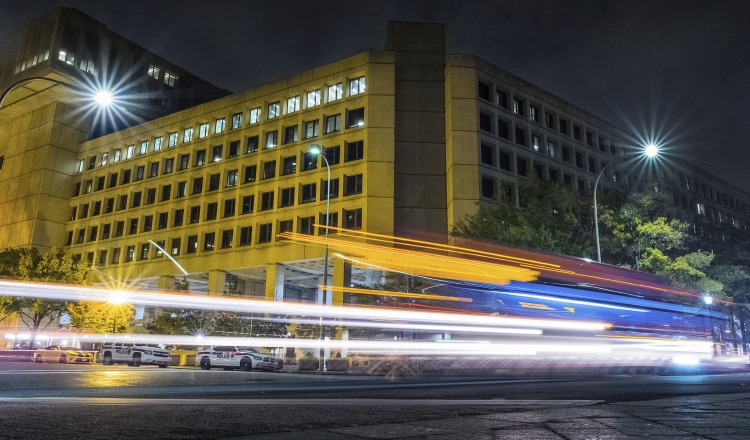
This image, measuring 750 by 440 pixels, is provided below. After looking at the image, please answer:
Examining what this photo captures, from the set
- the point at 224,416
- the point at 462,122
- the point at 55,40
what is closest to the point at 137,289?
the point at 55,40

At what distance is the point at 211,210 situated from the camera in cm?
5762

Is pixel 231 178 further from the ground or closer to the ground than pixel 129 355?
further from the ground

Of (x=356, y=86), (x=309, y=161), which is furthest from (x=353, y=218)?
(x=356, y=86)

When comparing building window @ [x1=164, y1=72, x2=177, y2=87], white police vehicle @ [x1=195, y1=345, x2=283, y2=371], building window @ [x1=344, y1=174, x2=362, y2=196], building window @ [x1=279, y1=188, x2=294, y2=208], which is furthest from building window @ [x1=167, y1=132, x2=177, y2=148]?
white police vehicle @ [x1=195, y1=345, x2=283, y2=371]

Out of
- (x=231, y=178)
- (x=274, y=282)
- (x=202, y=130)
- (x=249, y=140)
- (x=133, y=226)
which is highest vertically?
(x=202, y=130)

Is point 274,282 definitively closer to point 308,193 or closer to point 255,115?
point 308,193

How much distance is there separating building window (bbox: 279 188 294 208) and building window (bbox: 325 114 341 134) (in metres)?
6.54

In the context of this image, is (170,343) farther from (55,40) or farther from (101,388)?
(55,40)

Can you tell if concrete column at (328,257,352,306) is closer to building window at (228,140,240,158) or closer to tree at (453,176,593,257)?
tree at (453,176,593,257)

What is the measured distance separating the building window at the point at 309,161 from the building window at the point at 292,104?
5.09m

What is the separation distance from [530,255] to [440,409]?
965cm

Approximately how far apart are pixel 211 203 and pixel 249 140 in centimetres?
746

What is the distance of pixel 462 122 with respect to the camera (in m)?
49.1

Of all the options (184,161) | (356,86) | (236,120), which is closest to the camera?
(356,86)
